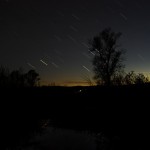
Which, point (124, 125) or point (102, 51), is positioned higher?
point (102, 51)

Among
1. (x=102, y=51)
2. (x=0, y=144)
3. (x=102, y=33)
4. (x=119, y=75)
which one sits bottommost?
(x=0, y=144)

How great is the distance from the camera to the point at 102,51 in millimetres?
38375

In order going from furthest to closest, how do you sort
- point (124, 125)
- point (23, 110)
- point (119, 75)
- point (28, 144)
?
point (119, 75)
point (23, 110)
point (124, 125)
point (28, 144)

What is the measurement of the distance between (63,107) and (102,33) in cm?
1796

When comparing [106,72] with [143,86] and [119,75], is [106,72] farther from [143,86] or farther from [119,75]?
[143,86]

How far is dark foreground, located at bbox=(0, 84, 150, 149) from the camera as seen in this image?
11.7 m

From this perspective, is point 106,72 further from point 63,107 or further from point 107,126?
point 107,126

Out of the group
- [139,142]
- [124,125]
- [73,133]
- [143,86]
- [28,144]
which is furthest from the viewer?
[143,86]

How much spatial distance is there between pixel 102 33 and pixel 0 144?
101 feet

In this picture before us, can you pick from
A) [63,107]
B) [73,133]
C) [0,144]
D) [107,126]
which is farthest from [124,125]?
[63,107]

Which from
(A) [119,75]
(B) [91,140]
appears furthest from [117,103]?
(A) [119,75]

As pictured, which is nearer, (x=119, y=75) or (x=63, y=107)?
(x=63, y=107)

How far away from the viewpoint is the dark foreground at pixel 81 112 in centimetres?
1170

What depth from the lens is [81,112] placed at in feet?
69.4
